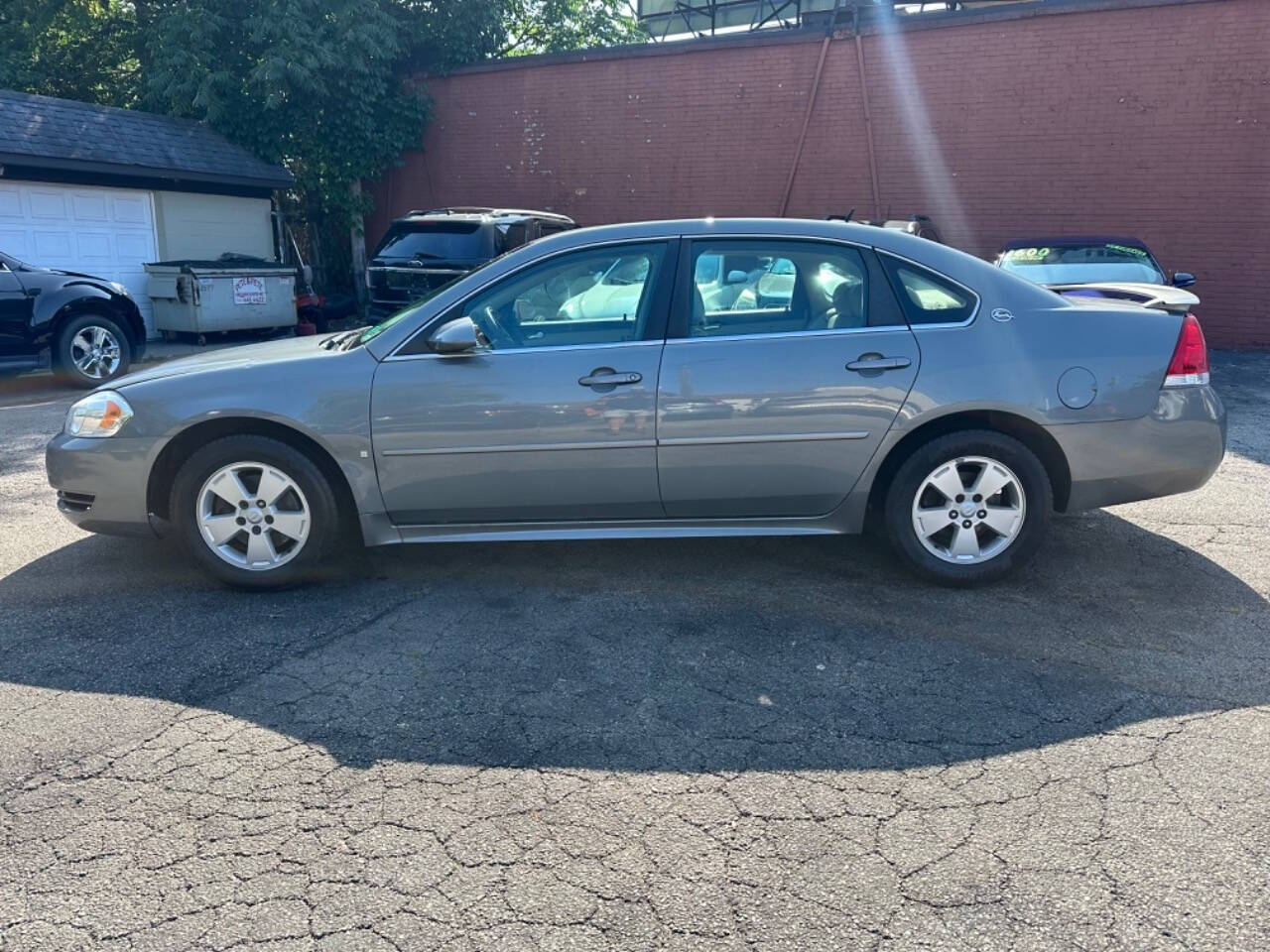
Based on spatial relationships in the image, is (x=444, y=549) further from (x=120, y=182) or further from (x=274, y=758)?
(x=120, y=182)

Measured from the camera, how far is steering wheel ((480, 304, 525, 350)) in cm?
432

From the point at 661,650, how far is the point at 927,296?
1.99 m

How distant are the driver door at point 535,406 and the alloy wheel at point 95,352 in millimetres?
7741

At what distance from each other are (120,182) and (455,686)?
45.4ft

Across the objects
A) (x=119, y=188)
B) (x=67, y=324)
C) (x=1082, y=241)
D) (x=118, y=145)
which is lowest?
(x=67, y=324)

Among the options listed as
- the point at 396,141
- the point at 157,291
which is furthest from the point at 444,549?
the point at 396,141

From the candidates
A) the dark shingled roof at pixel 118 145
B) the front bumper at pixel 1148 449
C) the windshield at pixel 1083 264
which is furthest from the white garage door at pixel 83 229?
the front bumper at pixel 1148 449

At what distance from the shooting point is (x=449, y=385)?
4215mm

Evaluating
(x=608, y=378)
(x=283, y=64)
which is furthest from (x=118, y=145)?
(x=608, y=378)

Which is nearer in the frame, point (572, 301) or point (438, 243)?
point (572, 301)

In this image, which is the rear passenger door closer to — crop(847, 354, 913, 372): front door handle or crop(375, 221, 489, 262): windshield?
crop(847, 354, 913, 372): front door handle

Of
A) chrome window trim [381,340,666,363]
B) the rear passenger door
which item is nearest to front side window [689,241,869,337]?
the rear passenger door

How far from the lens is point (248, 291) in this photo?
1361 centimetres

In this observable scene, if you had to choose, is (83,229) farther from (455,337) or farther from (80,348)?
(455,337)
